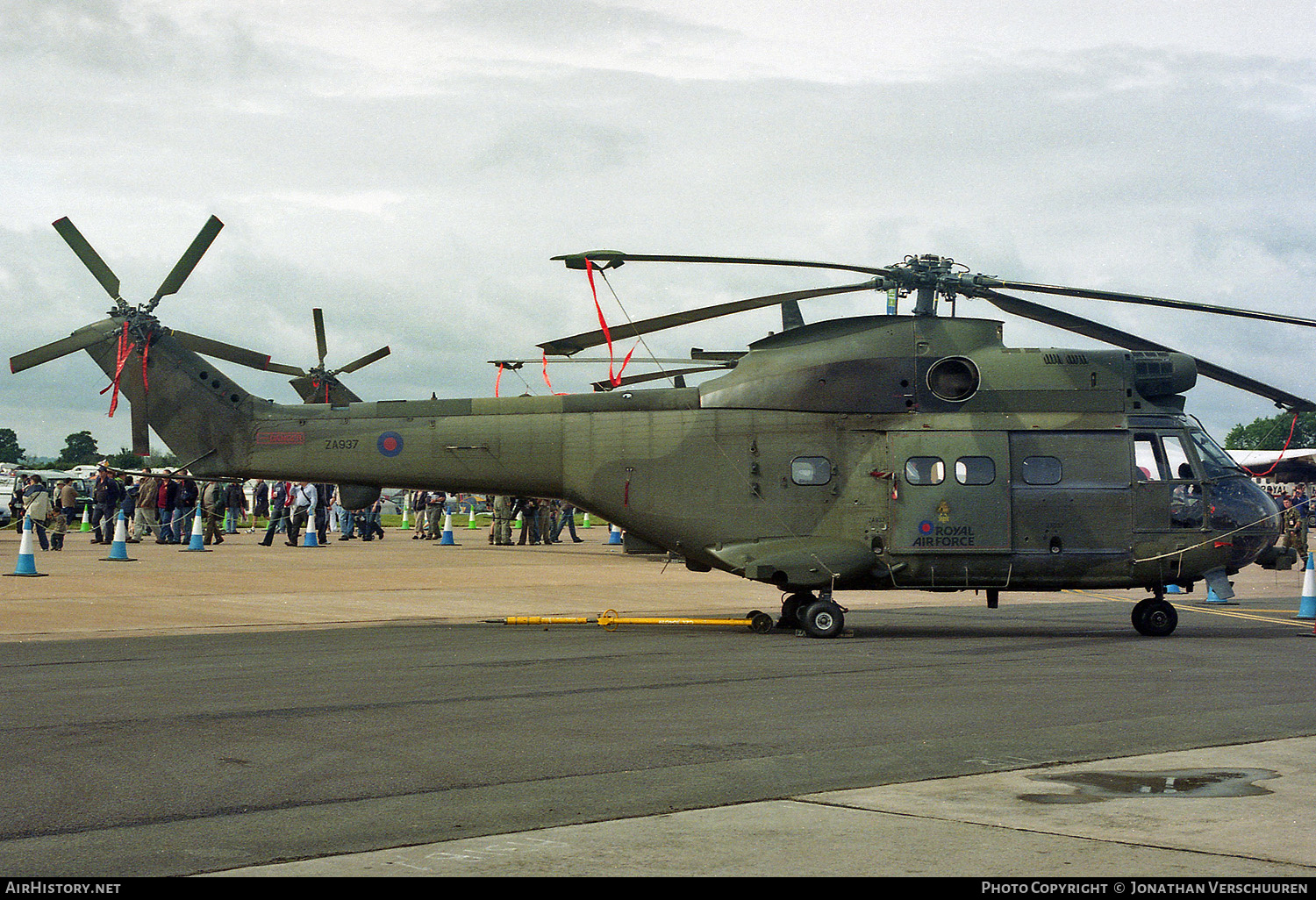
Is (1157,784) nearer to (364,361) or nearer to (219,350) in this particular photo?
(219,350)

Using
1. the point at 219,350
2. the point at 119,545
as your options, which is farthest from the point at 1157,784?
the point at 119,545

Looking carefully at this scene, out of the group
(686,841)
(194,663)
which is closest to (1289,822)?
(686,841)

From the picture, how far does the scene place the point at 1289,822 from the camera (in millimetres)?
6012

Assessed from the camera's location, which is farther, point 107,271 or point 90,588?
point 90,588

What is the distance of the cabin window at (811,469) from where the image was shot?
16547 mm

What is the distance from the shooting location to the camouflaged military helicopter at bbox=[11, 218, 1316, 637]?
16188 millimetres

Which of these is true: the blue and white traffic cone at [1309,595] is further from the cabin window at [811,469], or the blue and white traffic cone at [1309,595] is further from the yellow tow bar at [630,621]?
the yellow tow bar at [630,621]

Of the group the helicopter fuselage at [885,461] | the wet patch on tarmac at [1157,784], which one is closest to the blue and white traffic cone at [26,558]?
the helicopter fuselage at [885,461]

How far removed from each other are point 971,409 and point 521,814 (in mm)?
11422

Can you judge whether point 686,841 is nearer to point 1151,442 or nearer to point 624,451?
point 624,451

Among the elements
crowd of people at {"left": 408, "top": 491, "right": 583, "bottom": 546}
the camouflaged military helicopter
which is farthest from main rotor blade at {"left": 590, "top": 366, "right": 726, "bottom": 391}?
crowd of people at {"left": 408, "top": 491, "right": 583, "bottom": 546}

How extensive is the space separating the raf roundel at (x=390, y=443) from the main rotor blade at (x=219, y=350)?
8.63 ft

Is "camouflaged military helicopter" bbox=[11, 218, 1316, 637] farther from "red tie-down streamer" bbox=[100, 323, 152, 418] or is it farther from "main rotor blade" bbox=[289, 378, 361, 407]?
→ "main rotor blade" bbox=[289, 378, 361, 407]

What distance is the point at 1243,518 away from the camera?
650 inches
